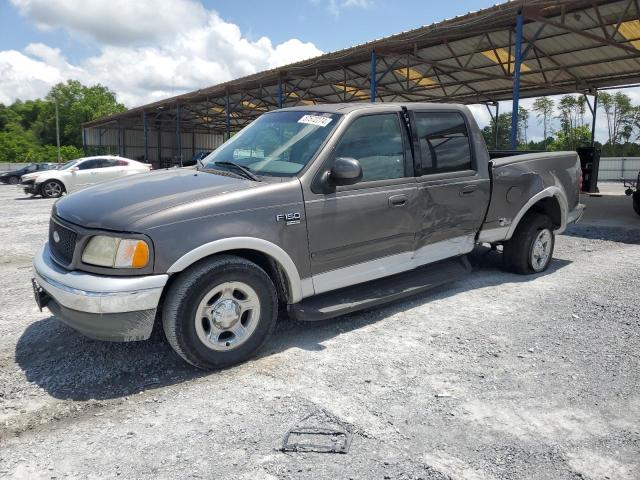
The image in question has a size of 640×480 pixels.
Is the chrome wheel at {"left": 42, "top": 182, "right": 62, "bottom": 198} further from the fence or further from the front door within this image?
the fence

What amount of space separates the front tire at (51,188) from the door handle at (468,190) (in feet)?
52.4

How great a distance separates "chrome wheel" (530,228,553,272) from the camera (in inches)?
227

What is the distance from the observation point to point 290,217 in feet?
11.6

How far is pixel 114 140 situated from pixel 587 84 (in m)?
44.9

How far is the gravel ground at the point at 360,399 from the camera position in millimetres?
2393

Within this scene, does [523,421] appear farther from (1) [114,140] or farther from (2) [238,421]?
(1) [114,140]

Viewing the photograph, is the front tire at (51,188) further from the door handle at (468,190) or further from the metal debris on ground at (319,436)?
the metal debris on ground at (319,436)

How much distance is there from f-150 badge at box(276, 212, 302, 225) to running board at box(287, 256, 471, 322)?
0.64m

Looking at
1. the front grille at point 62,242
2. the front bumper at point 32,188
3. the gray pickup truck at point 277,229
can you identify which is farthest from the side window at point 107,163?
the front grille at point 62,242

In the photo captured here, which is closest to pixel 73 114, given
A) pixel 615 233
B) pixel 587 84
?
pixel 587 84

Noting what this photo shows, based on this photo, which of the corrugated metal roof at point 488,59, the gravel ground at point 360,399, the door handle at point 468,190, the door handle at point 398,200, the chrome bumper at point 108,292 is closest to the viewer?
the gravel ground at point 360,399

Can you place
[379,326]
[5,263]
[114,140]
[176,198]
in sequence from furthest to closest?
[114,140]
[5,263]
[379,326]
[176,198]

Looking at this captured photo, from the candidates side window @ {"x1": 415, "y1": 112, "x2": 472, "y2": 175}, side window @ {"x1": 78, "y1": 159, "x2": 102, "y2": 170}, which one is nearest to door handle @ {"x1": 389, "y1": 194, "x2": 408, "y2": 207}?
side window @ {"x1": 415, "y1": 112, "x2": 472, "y2": 175}

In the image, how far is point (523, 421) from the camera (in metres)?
2.77
